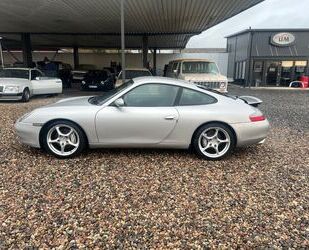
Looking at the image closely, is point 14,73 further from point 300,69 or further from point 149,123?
point 300,69

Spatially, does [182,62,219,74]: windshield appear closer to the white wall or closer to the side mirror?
the side mirror

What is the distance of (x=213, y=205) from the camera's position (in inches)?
129

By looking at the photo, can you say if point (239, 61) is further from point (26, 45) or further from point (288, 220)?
point (288, 220)

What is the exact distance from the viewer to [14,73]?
1255 cm

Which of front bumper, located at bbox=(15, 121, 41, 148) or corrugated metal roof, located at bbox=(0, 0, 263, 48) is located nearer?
front bumper, located at bbox=(15, 121, 41, 148)

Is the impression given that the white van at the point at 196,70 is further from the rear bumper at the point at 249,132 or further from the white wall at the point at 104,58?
the white wall at the point at 104,58

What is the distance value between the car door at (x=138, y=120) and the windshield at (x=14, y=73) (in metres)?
9.48

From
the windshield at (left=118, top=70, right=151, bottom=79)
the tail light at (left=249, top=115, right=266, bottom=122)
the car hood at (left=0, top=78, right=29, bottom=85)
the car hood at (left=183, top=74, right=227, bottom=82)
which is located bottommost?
the tail light at (left=249, top=115, right=266, bottom=122)

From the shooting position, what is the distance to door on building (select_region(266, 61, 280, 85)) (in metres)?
22.5

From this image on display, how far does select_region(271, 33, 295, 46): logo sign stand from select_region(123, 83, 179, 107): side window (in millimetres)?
20209

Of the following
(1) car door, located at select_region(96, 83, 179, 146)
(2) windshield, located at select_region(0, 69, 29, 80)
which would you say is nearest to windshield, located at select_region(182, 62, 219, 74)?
(2) windshield, located at select_region(0, 69, 29, 80)

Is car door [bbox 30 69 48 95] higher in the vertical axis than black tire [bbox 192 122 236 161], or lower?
higher

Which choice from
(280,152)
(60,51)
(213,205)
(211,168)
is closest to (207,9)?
(280,152)

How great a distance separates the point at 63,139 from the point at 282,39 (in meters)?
21.8
